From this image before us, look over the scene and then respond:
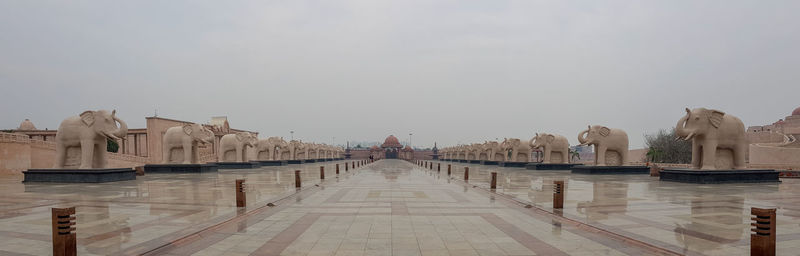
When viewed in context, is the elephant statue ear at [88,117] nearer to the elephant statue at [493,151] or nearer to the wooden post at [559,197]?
the wooden post at [559,197]

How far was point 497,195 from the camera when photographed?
42.8 feet

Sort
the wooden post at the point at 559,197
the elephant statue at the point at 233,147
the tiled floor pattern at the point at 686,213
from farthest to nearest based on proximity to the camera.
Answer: the elephant statue at the point at 233,147
the wooden post at the point at 559,197
the tiled floor pattern at the point at 686,213

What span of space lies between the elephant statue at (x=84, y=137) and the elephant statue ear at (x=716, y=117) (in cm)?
2791

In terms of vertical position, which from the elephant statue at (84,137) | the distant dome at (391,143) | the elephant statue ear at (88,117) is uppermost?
the elephant statue ear at (88,117)

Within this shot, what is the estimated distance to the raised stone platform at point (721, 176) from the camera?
15.8 meters

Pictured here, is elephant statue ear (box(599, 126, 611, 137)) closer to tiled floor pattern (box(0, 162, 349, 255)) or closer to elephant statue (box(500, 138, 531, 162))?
elephant statue (box(500, 138, 531, 162))

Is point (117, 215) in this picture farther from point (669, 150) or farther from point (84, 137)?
point (669, 150)

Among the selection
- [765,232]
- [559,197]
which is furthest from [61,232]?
[559,197]

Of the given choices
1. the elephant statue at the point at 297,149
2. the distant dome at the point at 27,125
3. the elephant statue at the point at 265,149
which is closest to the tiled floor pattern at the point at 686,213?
the elephant statue at the point at 265,149

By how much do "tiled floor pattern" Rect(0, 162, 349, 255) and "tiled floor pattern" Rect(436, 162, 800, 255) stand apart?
8469mm

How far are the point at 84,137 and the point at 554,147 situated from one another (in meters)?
29.7

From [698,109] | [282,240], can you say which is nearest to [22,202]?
[282,240]

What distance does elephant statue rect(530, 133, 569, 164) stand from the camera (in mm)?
29453

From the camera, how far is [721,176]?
52.2ft
